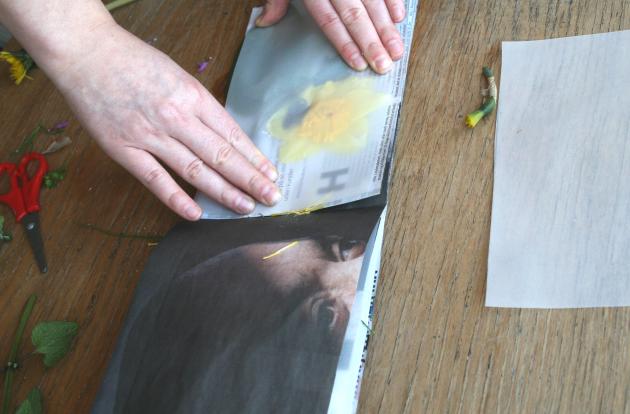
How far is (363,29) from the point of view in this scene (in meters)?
0.74

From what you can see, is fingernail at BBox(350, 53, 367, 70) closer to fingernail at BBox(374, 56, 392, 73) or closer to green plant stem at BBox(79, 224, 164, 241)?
fingernail at BBox(374, 56, 392, 73)

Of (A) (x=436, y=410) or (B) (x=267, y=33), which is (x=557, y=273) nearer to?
(A) (x=436, y=410)

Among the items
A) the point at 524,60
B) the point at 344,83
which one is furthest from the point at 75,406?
the point at 524,60

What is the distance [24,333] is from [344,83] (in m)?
0.47

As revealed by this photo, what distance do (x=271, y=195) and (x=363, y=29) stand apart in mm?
251

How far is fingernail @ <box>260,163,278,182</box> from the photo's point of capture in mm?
679

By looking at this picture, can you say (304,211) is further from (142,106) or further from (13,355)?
(13,355)

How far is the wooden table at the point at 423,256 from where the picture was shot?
1.68ft

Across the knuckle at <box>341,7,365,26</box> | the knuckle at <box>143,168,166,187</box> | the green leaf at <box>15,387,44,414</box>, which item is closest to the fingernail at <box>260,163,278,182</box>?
the knuckle at <box>143,168,166,187</box>

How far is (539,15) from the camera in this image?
72cm

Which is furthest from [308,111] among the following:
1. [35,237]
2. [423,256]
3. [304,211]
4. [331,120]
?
[35,237]

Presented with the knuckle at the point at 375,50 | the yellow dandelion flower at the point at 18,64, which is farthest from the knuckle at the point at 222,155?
the yellow dandelion flower at the point at 18,64

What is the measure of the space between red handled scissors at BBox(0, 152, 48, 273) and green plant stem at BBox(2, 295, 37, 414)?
1.8 inches

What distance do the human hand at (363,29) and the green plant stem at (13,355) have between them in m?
0.48
